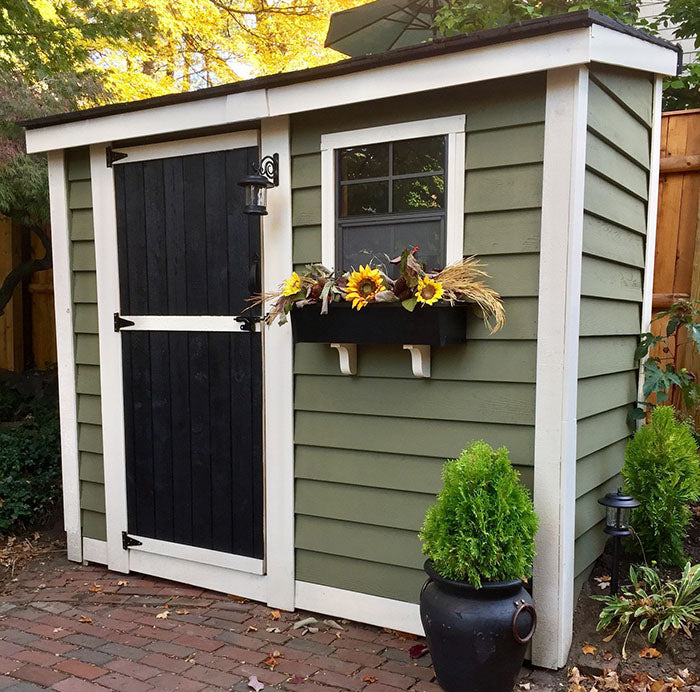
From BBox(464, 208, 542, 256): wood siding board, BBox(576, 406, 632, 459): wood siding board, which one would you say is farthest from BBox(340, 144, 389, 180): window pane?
BBox(576, 406, 632, 459): wood siding board

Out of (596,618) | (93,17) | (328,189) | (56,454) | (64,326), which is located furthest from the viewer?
(93,17)

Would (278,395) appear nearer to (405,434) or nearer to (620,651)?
(405,434)

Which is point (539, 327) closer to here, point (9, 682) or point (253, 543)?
point (253, 543)

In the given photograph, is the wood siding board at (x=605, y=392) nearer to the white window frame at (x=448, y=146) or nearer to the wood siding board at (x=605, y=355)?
the wood siding board at (x=605, y=355)

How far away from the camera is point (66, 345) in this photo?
12.3 ft

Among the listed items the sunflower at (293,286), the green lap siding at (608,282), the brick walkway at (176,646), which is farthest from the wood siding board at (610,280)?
the brick walkway at (176,646)

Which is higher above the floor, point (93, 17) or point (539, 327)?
point (93, 17)

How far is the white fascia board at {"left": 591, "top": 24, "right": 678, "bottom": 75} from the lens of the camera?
2299 mm

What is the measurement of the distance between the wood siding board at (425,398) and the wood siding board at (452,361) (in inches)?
1.2

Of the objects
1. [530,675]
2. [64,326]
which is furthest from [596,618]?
[64,326]

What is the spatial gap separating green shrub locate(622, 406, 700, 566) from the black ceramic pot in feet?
2.95

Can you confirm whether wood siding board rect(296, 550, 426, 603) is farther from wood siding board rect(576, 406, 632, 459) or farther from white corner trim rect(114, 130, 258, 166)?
white corner trim rect(114, 130, 258, 166)

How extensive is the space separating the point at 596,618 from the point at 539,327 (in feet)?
4.06

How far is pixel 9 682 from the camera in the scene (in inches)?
99.3
